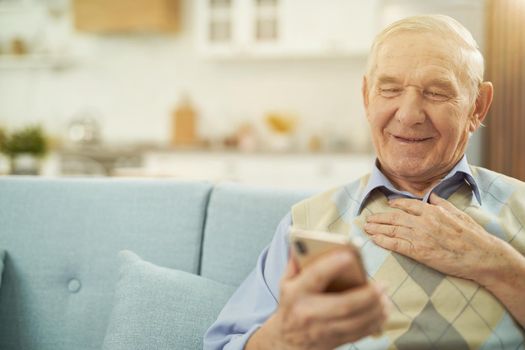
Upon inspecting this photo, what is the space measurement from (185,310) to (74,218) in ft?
1.61

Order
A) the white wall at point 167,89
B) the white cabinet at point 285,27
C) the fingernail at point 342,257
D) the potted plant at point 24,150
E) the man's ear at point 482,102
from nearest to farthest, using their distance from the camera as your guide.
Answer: the fingernail at point 342,257 < the man's ear at point 482,102 < the potted plant at point 24,150 < the white cabinet at point 285,27 < the white wall at point 167,89

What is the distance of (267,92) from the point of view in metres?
5.52

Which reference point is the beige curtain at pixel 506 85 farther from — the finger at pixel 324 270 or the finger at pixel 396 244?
the finger at pixel 324 270

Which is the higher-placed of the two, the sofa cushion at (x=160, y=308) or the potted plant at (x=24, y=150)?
→ the potted plant at (x=24, y=150)

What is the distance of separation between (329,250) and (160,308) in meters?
0.67

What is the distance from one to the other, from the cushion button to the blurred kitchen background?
273cm

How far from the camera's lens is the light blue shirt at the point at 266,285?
1212 millimetres

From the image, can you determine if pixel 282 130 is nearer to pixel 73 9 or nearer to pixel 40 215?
pixel 73 9

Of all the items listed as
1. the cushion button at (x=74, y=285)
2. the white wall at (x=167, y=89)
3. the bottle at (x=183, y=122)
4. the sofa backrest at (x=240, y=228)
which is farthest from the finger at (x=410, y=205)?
the bottle at (x=183, y=122)

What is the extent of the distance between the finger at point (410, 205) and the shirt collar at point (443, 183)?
0.05 meters

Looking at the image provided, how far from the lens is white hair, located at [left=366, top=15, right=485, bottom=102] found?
1275 mm

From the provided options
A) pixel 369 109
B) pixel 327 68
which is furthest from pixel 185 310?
pixel 327 68

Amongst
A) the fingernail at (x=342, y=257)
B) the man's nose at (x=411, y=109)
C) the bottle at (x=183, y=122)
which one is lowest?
the bottle at (x=183, y=122)

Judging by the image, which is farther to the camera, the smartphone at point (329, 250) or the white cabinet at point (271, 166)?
the white cabinet at point (271, 166)
